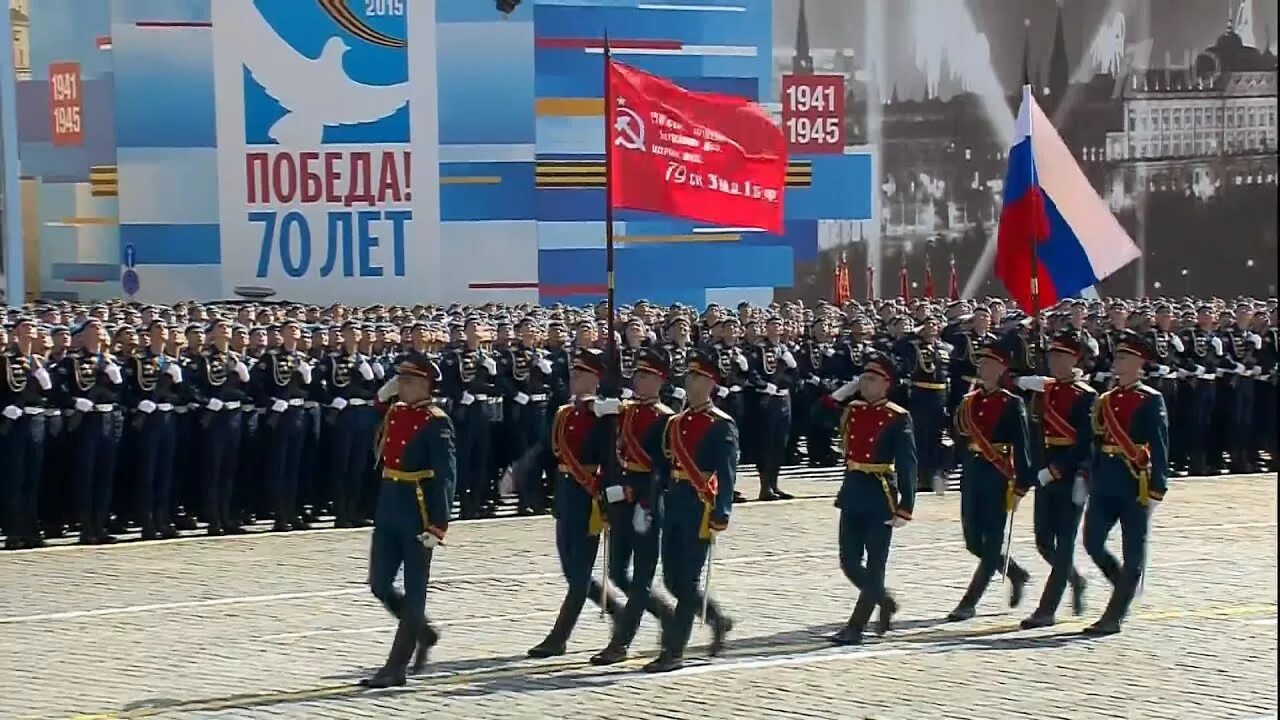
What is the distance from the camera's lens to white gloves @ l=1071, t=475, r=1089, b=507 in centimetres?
1214

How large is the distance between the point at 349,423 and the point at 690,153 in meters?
3.53

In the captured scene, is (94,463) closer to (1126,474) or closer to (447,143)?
(1126,474)

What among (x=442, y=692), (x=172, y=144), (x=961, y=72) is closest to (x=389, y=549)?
(x=442, y=692)

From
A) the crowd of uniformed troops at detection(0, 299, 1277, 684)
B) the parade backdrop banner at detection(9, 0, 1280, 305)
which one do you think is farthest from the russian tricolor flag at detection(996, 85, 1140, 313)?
the parade backdrop banner at detection(9, 0, 1280, 305)

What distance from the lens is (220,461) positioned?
52.9 feet

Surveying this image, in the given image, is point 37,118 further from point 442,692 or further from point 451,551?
point 442,692

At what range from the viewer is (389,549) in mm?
10594

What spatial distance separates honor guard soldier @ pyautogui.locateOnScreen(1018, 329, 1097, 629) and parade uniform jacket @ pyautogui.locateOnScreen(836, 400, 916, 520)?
3.32ft

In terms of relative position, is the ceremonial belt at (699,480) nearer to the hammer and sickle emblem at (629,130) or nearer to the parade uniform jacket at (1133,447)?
the parade uniform jacket at (1133,447)

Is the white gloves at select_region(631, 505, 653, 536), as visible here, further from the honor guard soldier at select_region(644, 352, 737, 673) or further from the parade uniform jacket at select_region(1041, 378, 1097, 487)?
the parade uniform jacket at select_region(1041, 378, 1097, 487)

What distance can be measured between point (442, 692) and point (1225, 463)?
13135mm

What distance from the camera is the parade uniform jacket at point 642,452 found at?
11.1 m

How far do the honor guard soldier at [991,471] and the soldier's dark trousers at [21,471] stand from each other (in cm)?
671

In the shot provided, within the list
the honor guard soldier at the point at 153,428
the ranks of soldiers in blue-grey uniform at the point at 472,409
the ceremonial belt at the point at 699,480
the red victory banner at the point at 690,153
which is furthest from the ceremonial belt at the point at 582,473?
the ranks of soldiers in blue-grey uniform at the point at 472,409
